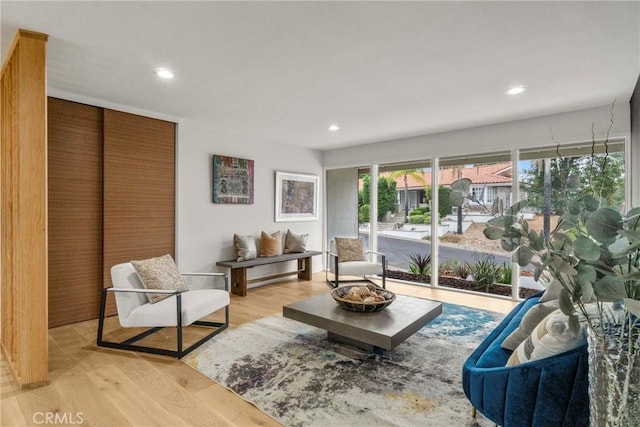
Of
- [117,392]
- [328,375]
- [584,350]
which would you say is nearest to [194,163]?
[117,392]

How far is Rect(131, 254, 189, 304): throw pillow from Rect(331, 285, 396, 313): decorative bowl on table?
5.01ft

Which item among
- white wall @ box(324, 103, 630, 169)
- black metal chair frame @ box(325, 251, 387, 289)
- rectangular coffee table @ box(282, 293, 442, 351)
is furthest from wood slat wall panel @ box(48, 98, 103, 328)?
white wall @ box(324, 103, 630, 169)

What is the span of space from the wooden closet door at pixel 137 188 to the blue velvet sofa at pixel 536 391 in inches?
150

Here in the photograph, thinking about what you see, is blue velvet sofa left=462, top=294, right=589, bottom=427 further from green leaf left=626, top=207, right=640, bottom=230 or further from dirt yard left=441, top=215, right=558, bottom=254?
dirt yard left=441, top=215, right=558, bottom=254

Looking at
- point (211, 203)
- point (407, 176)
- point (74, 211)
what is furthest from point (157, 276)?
point (407, 176)

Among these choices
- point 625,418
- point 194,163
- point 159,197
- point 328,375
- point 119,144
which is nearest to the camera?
point 625,418

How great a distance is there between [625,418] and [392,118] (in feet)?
12.7

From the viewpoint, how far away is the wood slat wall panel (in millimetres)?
3396

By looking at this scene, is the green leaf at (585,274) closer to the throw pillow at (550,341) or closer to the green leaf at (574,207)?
the green leaf at (574,207)

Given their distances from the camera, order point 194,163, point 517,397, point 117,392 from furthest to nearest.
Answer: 1. point 194,163
2. point 117,392
3. point 517,397

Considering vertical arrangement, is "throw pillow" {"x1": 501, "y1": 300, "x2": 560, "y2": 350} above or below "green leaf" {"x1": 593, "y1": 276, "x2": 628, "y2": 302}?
below

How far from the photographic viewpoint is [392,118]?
429 centimetres

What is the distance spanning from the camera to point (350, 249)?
5410mm

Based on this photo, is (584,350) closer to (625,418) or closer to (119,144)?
(625,418)
